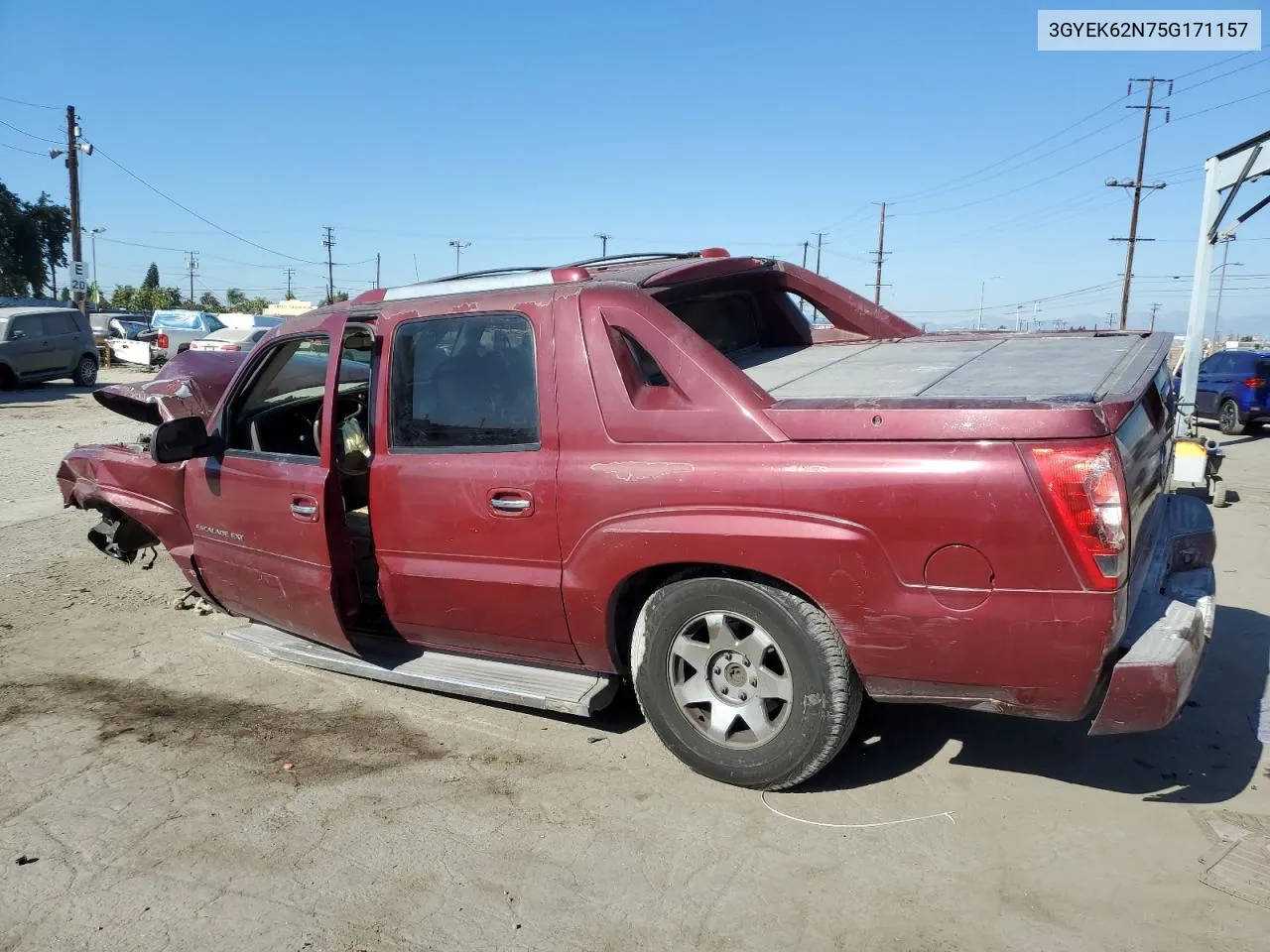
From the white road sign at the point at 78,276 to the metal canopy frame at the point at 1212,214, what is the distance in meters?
31.2

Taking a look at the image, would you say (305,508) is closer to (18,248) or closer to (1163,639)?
(1163,639)

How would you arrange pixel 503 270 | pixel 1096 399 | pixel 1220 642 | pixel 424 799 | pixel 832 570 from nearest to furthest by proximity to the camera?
pixel 1096 399 < pixel 832 570 < pixel 424 799 < pixel 503 270 < pixel 1220 642

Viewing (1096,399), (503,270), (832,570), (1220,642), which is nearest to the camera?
(1096,399)

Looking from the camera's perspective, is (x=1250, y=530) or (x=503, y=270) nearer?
(x=503, y=270)

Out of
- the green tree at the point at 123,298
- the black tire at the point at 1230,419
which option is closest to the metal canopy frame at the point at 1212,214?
the black tire at the point at 1230,419

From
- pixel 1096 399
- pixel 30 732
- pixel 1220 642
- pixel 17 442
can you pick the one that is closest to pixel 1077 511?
pixel 1096 399

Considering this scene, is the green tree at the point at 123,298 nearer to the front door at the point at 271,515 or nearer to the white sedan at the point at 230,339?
the white sedan at the point at 230,339

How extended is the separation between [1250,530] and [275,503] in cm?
770

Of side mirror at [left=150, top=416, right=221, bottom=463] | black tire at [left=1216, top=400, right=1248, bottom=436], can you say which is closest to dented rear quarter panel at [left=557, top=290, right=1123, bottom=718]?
side mirror at [left=150, top=416, right=221, bottom=463]

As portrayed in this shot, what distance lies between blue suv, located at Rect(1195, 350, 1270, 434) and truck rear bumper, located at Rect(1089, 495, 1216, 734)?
48.6 feet

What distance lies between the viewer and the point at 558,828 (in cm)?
324

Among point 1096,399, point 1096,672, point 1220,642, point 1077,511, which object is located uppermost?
point 1096,399

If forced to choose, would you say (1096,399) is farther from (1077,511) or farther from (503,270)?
(503,270)

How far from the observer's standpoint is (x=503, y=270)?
401cm
